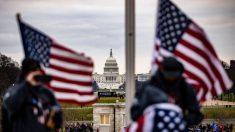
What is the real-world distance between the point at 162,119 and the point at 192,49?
142 centimetres

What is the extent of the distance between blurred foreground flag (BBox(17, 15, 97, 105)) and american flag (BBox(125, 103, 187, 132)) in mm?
1565

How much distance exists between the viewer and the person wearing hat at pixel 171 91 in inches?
210

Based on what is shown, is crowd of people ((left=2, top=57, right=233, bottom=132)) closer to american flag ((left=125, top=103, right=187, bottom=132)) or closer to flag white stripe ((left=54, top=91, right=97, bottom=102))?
american flag ((left=125, top=103, right=187, bottom=132))

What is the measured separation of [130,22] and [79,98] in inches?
38.7

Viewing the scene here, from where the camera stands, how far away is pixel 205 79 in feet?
21.6

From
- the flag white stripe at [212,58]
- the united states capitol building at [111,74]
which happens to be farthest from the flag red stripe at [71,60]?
the united states capitol building at [111,74]

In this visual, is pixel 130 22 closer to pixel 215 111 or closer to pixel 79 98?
pixel 79 98

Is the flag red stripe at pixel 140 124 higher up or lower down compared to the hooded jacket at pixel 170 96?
lower down

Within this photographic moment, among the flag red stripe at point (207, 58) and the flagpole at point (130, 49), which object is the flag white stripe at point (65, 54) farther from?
the flag red stripe at point (207, 58)

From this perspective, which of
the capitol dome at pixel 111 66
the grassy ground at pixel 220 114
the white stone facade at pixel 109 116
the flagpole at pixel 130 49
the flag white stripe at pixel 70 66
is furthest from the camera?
the capitol dome at pixel 111 66

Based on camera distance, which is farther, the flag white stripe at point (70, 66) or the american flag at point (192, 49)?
the flag white stripe at point (70, 66)

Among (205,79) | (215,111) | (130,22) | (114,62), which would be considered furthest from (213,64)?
(114,62)

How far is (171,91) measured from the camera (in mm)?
5504

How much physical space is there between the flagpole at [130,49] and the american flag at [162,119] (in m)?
1.40
